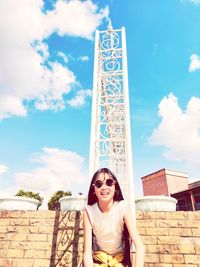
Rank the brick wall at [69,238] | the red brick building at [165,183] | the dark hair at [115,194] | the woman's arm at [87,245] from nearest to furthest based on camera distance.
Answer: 1. the woman's arm at [87,245]
2. the dark hair at [115,194]
3. the brick wall at [69,238]
4. the red brick building at [165,183]

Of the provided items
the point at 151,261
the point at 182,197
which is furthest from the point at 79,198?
the point at 182,197

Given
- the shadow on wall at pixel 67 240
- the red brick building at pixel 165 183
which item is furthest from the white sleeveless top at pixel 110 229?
the red brick building at pixel 165 183

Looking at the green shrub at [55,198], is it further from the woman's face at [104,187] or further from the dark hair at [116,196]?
the woman's face at [104,187]

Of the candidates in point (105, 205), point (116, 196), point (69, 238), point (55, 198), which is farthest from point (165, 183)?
point (105, 205)

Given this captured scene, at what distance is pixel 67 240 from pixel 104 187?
9.93 feet

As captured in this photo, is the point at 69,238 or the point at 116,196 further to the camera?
the point at 69,238

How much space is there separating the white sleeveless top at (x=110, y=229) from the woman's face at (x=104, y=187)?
0.11 meters

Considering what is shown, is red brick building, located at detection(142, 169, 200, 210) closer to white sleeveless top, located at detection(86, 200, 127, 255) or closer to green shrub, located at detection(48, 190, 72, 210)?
green shrub, located at detection(48, 190, 72, 210)

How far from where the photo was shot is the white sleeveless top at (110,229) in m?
1.66

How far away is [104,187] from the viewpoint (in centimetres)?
173

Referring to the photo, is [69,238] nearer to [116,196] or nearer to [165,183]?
[116,196]

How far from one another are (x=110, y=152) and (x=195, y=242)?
2511 mm

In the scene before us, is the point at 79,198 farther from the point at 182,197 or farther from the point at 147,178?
the point at 147,178

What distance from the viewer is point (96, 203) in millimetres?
1832
